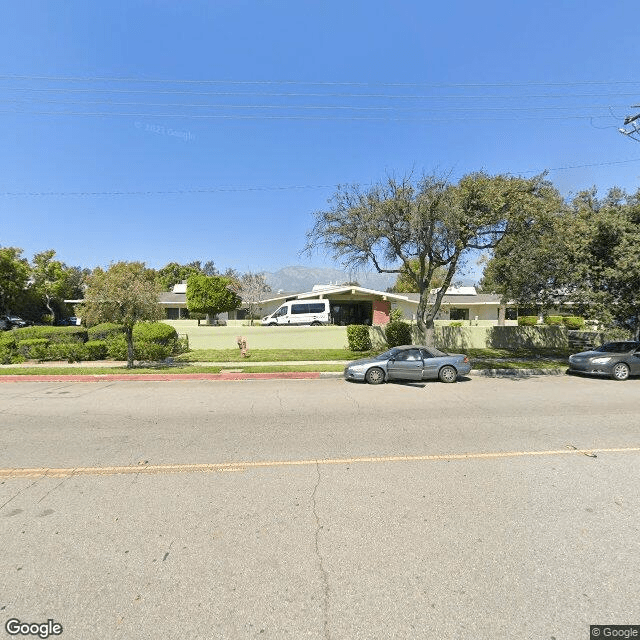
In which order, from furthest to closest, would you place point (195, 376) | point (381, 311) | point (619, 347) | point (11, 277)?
1. point (11, 277)
2. point (381, 311)
3. point (619, 347)
4. point (195, 376)

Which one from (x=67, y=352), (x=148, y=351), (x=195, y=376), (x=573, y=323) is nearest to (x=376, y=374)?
(x=195, y=376)

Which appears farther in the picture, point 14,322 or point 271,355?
point 14,322

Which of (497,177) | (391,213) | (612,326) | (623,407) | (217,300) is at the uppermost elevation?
(497,177)

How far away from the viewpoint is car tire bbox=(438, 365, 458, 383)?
12648mm

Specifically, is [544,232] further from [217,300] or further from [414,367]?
[217,300]

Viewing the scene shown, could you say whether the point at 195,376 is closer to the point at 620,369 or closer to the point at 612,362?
the point at 612,362

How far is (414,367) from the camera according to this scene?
1248cm

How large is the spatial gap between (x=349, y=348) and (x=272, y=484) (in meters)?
15.9

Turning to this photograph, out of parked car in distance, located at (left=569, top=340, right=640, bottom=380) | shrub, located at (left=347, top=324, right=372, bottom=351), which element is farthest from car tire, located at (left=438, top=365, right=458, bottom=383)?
shrub, located at (left=347, top=324, right=372, bottom=351)

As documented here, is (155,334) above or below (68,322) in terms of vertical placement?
below

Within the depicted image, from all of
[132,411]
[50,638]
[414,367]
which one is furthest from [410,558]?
[414,367]

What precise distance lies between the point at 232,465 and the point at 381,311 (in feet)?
91.2

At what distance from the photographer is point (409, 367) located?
12484 mm

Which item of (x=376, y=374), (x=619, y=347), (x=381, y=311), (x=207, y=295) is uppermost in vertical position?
(x=207, y=295)
